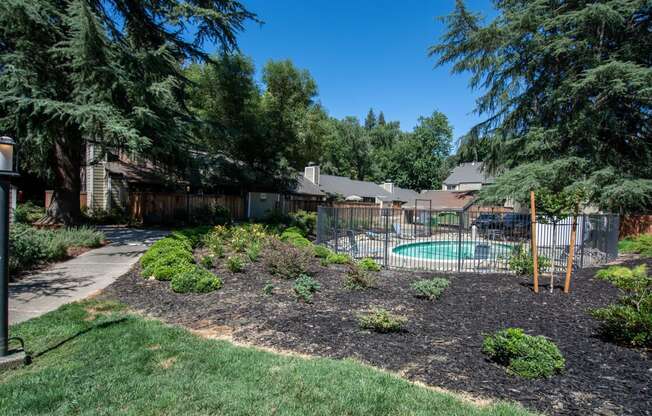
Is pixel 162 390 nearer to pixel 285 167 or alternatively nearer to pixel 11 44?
pixel 11 44

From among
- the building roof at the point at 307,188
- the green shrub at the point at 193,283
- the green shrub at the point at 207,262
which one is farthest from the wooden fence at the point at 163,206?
the green shrub at the point at 193,283

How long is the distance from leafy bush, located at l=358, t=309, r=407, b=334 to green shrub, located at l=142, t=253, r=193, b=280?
14.1 ft

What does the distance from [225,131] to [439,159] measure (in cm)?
4794

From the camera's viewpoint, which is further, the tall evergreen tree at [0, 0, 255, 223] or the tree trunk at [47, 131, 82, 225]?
the tree trunk at [47, 131, 82, 225]

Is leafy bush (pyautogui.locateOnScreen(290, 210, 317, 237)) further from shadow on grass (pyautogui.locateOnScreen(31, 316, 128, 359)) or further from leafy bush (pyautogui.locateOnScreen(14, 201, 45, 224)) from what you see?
shadow on grass (pyautogui.locateOnScreen(31, 316, 128, 359))

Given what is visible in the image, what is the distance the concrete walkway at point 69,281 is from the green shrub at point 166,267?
759 millimetres

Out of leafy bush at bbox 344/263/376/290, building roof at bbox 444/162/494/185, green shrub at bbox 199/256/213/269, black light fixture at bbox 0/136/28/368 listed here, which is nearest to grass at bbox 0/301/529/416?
black light fixture at bbox 0/136/28/368

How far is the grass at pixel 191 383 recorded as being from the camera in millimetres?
2766

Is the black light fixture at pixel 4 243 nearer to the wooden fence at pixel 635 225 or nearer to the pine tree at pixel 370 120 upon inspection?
the wooden fence at pixel 635 225

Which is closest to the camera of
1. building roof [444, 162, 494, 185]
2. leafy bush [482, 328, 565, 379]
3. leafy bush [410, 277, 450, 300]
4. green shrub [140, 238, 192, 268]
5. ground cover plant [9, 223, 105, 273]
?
leafy bush [482, 328, 565, 379]

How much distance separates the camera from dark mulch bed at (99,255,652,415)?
319 cm

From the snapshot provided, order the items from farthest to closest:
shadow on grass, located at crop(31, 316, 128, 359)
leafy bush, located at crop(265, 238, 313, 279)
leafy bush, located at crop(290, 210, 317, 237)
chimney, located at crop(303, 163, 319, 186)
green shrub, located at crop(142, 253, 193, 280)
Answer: chimney, located at crop(303, 163, 319, 186) → leafy bush, located at crop(290, 210, 317, 237) → leafy bush, located at crop(265, 238, 313, 279) → green shrub, located at crop(142, 253, 193, 280) → shadow on grass, located at crop(31, 316, 128, 359)

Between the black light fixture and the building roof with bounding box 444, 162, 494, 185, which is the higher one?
the building roof with bounding box 444, 162, 494, 185

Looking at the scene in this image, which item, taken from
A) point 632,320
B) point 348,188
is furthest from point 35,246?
Result: point 348,188
